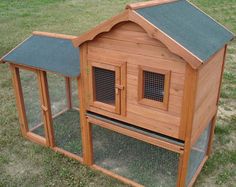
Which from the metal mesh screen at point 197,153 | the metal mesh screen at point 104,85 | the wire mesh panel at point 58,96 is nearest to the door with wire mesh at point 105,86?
the metal mesh screen at point 104,85

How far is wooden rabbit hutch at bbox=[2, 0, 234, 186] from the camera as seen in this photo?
355 centimetres

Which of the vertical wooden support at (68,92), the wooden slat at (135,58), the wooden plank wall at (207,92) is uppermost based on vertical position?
the wooden slat at (135,58)

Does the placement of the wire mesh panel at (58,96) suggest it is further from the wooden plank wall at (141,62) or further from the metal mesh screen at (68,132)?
the wooden plank wall at (141,62)

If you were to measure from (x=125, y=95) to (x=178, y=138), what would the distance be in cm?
83

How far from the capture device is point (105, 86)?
13.9 feet

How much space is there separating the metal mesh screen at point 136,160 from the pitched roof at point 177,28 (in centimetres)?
206

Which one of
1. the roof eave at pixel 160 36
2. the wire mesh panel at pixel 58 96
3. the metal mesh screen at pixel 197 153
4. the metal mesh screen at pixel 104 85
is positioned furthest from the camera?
the wire mesh panel at pixel 58 96

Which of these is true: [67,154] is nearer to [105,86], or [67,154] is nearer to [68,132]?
[68,132]

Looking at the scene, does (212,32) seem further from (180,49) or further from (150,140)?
(150,140)

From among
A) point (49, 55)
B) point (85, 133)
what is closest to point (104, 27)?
point (49, 55)

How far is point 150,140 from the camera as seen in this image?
13.6 ft

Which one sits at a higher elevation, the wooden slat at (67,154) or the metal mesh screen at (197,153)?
the metal mesh screen at (197,153)

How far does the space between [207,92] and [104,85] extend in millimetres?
1321

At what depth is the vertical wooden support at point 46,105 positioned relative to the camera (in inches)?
194
